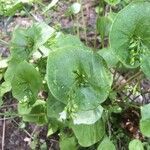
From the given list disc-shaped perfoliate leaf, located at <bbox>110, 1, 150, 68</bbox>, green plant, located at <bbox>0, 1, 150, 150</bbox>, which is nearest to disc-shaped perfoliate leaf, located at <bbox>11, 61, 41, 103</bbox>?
green plant, located at <bbox>0, 1, 150, 150</bbox>

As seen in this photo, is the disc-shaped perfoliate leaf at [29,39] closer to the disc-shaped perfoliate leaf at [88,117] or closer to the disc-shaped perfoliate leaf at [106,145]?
the disc-shaped perfoliate leaf at [88,117]

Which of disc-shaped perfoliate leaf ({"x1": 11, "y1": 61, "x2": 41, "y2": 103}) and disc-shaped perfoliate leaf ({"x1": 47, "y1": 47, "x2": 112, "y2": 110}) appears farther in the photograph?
disc-shaped perfoliate leaf ({"x1": 11, "y1": 61, "x2": 41, "y2": 103})

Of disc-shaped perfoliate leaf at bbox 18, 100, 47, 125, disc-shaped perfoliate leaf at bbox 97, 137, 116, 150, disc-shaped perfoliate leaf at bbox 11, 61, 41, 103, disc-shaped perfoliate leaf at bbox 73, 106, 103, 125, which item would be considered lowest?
disc-shaped perfoliate leaf at bbox 97, 137, 116, 150

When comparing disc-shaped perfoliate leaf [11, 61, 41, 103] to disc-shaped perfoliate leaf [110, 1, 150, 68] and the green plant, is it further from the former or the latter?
disc-shaped perfoliate leaf [110, 1, 150, 68]

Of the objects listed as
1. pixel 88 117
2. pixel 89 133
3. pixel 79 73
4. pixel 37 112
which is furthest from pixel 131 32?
pixel 37 112

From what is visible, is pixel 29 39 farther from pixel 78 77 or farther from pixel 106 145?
pixel 106 145

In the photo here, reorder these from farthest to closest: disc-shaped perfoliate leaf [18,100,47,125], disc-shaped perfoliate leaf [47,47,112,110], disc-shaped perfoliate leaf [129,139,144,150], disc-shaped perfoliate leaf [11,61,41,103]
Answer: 1. disc-shaped perfoliate leaf [18,100,47,125]
2. disc-shaped perfoliate leaf [129,139,144,150]
3. disc-shaped perfoliate leaf [11,61,41,103]
4. disc-shaped perfoliate leaf [47,47,112,110]

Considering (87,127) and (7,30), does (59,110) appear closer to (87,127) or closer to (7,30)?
(87,127)

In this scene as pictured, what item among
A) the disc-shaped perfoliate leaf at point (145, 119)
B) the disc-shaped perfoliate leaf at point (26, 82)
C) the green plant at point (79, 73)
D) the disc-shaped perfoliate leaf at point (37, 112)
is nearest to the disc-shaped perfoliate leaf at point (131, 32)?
the green plant at point (79, 73)
